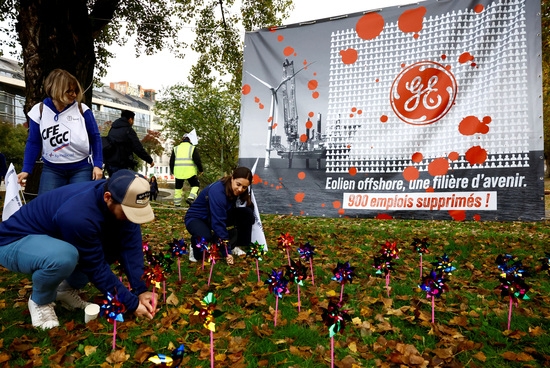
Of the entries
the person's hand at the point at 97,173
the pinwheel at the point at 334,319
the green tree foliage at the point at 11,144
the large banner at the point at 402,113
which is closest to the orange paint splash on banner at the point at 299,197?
the large banner at the point at 402,113

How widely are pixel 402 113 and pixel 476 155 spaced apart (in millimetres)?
1115

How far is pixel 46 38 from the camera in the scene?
541cm

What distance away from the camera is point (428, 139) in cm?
484

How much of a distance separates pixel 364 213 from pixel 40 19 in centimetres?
574

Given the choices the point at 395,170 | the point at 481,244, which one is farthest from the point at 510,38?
Answer: the point at 481,244

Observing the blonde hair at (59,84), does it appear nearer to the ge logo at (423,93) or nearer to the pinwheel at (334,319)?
the pinwheel at (334,319)

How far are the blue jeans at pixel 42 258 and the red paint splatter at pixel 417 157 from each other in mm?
4290

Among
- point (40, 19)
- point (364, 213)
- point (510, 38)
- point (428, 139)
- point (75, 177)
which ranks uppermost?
point (40, 19)

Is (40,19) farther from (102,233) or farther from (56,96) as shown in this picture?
(102,233)

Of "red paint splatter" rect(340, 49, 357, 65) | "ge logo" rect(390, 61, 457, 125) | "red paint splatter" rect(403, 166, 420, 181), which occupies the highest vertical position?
"red paint splatter" rect(340, 49, 357, 65)

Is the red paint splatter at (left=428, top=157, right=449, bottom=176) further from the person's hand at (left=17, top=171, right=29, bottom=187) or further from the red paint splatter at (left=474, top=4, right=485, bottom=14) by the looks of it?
the person's hand at (left=17, top=171, right=29, bottom=187)

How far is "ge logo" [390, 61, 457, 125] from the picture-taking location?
187 inches

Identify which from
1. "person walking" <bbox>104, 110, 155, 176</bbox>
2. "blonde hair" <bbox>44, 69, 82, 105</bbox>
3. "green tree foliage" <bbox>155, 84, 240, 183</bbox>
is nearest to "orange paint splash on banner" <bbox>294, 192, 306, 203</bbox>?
"person walking" <bbox>104, 110, 155, 176</bbox>

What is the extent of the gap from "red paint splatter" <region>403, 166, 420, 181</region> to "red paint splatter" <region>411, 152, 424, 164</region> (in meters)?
0.10
